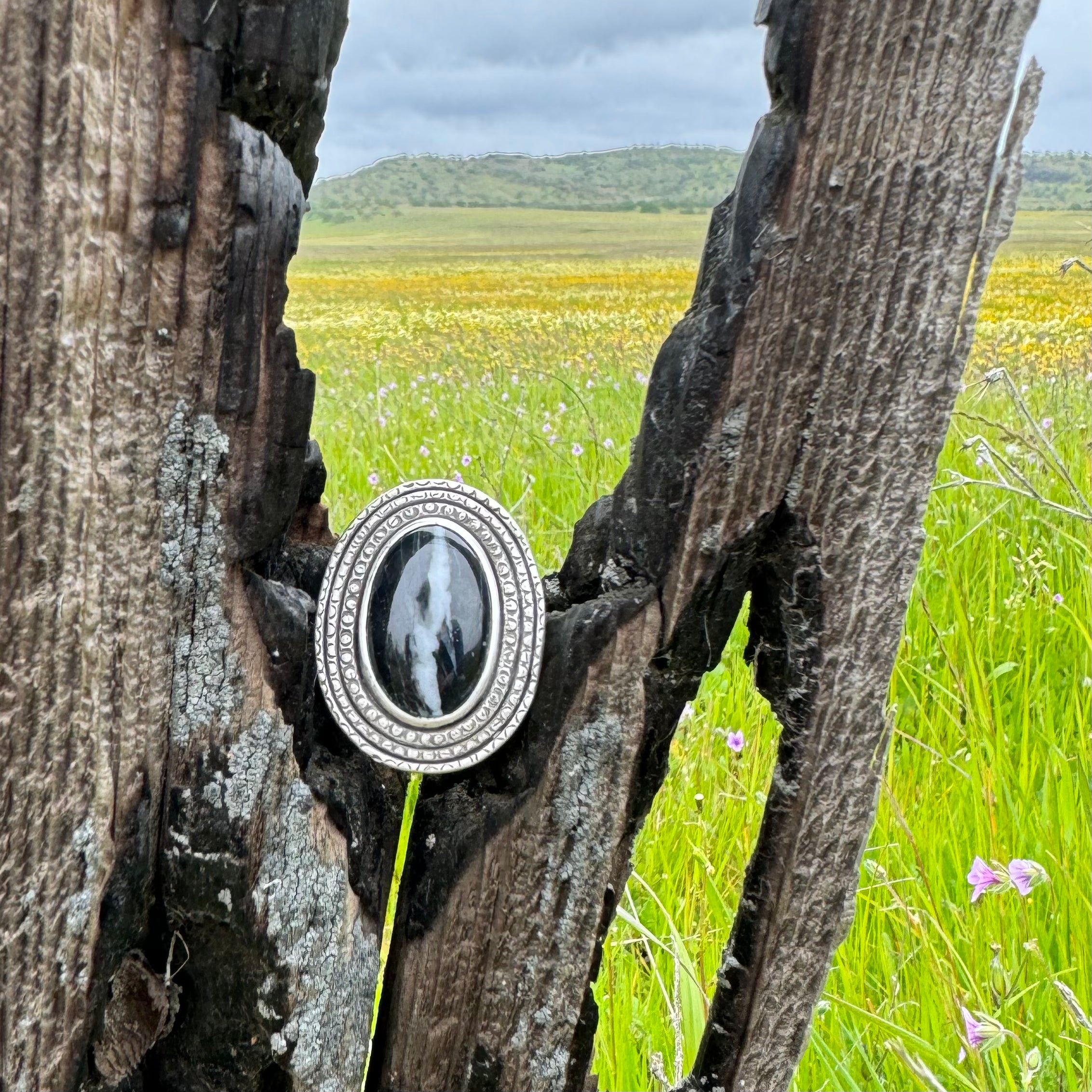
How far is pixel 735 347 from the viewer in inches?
41.9

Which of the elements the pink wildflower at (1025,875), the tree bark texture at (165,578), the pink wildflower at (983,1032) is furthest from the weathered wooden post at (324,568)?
the pink wildflower at (1025,875)

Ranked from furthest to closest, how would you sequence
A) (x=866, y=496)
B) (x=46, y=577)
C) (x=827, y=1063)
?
(x=827, y=1063), (x=866, y=496), (x=46, y=577)

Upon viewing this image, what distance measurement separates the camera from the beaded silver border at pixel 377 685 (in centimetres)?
114

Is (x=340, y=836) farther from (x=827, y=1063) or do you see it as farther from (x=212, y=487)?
(x=827, y=1063)

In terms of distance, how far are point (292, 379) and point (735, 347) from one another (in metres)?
0.45

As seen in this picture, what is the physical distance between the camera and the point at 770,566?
119 cm

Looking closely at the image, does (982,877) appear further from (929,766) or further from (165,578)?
(165,578)

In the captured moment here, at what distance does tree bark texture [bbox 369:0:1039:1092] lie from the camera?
40.7 inches

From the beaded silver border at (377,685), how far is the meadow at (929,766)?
0.50 metres

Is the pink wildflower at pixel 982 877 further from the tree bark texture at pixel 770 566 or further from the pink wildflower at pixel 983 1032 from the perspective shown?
the tree bark texture at pixel 770 566

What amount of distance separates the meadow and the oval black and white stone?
56 centimetres

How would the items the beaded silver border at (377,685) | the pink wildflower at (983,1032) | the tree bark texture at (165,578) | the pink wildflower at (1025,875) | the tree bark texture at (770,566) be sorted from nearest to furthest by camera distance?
the tree bark texture at (165,578) < the tree bark texture at (770,566) < the beaded silver border at (377,685) < the pink wildflower at (983,1032) < the pink wildflower at (1025,875)

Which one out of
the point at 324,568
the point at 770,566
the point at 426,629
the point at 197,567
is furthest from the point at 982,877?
the point at 197,567

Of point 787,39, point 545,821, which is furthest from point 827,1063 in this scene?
point 787,39
